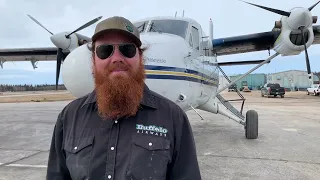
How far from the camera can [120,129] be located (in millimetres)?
1756

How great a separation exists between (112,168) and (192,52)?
502 cm

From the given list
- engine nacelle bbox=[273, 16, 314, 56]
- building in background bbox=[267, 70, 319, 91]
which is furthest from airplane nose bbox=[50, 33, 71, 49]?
building in background bbox=[267, 70, 319, 91]

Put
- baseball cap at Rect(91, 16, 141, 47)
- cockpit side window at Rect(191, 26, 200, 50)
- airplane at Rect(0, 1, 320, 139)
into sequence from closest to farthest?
baseball cap at Rect(91, 16, 141, 47), airplane at Rect(0, 1, 320, 139), cockpit side window at Rect(191, 26, 200, 50)

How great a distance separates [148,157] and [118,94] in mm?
455

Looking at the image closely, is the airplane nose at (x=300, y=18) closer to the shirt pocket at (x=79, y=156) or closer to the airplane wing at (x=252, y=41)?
the airplane wing at (x=252, y=41)

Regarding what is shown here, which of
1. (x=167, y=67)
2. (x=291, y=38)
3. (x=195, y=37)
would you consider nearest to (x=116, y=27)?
(x=167, y=67)

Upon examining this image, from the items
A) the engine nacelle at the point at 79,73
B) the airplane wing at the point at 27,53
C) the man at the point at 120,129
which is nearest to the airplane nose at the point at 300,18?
the engine nacelle at the point at 79,73

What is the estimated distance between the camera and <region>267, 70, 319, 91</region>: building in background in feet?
221

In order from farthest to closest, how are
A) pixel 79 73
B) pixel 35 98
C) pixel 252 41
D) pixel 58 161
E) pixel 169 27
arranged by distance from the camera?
pixel 35 98 < pixel 252 41 < pixel 169 27 < pixel 79 73 < pixel 58 161

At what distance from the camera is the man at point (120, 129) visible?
170 cm

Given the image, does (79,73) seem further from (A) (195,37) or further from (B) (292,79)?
(B) (292,79)

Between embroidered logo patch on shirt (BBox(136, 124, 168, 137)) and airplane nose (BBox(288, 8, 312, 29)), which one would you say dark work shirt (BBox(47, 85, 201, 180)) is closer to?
embroidered logo patch on shirt (BBox(136, 124, 168, 137))

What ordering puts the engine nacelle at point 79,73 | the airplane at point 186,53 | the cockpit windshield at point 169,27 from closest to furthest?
the engine nacelle at point 79,73 → the airplane at point 186,53 → the cockpit windshield at point 169,27

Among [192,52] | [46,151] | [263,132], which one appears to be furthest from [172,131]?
[263,132]
